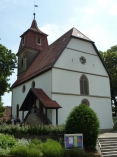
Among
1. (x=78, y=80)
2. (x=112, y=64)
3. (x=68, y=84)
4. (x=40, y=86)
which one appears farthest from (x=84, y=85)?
(x=112, y=64)

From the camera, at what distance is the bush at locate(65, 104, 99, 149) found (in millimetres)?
11711

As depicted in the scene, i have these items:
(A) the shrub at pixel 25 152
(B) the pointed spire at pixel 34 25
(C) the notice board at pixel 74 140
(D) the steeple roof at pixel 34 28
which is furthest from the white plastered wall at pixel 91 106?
(B) the pointed spire at pixel 34 25

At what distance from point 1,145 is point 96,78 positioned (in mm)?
14946

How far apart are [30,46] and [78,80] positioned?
40.0 feet

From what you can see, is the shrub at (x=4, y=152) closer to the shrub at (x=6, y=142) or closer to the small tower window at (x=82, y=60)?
the shrub at (x=6, y=142)

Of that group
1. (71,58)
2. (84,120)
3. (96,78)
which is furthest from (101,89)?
(84,120)

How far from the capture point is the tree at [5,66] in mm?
23250

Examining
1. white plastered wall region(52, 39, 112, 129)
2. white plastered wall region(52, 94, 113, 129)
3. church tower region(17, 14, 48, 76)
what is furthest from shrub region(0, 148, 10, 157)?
church tower region(17, 14, 48, 76)

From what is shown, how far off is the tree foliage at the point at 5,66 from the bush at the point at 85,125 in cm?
1301

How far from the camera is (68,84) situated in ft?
66.6

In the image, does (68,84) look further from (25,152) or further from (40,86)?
(25,152)

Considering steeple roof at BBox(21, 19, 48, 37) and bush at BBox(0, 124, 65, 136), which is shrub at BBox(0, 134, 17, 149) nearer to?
bush at BBox(0, 124, 65, 136)

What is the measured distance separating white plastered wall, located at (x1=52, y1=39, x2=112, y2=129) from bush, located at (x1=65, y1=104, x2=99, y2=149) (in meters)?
6.15

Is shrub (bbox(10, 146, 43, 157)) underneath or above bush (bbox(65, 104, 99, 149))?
underneath
